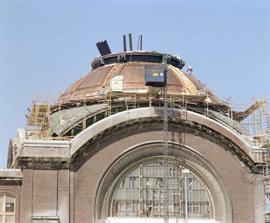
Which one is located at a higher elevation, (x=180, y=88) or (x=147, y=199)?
(x=180, y=88)

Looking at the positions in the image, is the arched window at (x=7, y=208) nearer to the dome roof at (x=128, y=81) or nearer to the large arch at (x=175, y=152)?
the large arch at (x=175, y=152)

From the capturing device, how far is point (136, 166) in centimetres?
4394

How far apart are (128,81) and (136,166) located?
339 inches

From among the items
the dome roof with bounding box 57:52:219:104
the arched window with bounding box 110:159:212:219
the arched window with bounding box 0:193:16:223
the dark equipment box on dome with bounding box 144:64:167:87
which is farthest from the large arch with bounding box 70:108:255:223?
the arched window with bounding box 0:193:16:223

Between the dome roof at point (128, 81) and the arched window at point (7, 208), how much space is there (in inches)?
398

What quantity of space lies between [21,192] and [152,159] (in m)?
8.88

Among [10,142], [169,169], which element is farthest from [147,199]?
[10,142]

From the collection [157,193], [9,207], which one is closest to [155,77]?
[157,193]

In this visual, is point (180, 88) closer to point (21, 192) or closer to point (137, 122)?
point (137, 122)

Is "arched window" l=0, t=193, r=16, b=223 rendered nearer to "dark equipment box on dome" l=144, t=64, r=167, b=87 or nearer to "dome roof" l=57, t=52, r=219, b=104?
"dome roof" l=57, t=52, r=219, b=104

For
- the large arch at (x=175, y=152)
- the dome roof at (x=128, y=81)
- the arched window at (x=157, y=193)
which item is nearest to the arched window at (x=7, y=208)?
the large arch at (x=175, y=152)

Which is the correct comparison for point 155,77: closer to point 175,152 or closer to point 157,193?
point 175,152

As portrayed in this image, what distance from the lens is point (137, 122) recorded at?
43594 mm

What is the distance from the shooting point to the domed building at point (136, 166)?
41.9 m
